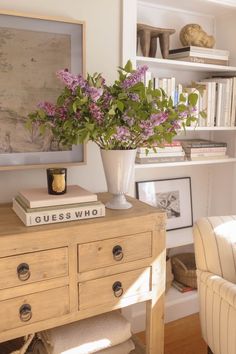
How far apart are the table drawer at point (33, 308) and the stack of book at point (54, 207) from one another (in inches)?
10.0

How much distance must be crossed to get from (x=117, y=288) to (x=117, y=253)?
0.14m

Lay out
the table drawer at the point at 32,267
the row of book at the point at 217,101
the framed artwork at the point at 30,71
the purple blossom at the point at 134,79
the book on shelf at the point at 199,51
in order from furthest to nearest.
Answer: the row of book at the point at 217,101
the book on shelf at the point at 199,51
the framed artwork at the point at 30,71
the purple blossom at the point at 134,79
the table drawer at the point at 32,267

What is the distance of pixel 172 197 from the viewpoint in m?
2.35

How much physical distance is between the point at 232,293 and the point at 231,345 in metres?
0.23

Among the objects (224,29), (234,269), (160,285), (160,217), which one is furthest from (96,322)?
(224,29)

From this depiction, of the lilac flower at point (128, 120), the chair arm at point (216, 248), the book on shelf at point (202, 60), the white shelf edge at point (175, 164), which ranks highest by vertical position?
→ the book on shelf at point (202, 60)

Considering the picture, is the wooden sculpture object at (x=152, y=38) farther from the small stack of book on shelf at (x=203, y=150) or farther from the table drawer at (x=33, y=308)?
the table drawer at (x=33, y=308)

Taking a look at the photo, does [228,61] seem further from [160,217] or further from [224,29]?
[160,217]

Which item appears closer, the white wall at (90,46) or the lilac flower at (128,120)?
the lilac flower at (128,120)

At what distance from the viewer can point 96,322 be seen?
1504 mm

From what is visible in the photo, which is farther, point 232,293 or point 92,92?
point 232,293

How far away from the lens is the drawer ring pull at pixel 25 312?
122cm

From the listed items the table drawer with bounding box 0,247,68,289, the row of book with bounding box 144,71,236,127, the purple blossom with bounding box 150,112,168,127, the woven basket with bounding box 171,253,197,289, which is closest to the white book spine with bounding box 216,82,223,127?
the row of book with bounding box 144,71,236,127

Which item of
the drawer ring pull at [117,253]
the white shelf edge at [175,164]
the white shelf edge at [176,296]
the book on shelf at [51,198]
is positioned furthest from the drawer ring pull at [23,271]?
the white shelf edge at [176,296]
